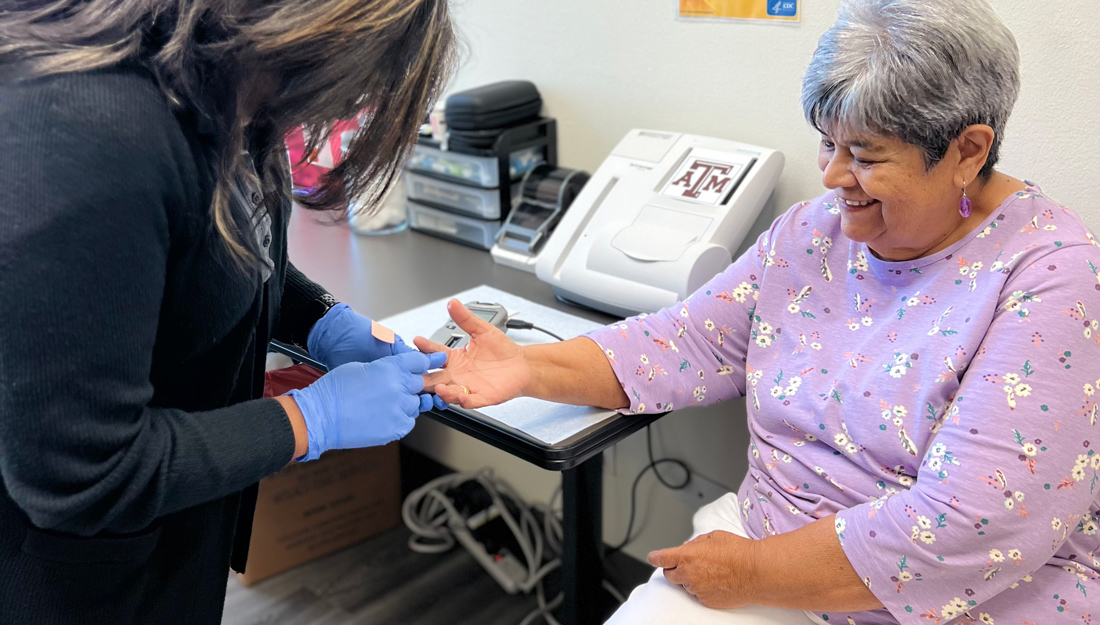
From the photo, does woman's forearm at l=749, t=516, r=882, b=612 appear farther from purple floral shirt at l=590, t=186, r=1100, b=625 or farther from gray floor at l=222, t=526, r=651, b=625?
gray floor at l=222, t=526, r=651, b=625

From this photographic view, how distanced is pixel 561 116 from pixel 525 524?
1.06 metres

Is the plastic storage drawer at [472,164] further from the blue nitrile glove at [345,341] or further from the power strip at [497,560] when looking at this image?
the power strip at [497,560]

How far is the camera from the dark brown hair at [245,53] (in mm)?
778

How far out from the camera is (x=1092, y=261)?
1012 mm

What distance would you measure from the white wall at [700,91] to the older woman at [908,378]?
0.35m

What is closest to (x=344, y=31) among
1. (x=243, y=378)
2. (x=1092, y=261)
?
(x=243, y=378)

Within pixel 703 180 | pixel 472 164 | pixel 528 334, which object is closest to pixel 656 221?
pixel 703 180

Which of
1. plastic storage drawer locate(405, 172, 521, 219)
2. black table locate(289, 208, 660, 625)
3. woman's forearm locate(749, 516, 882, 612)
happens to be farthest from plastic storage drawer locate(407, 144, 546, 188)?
woman's forearm locate(749, 516, 882, 612)

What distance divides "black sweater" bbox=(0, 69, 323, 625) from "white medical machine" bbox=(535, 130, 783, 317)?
2.37 ft

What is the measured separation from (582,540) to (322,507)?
970 mm

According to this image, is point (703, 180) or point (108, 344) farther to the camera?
point (703, 180)

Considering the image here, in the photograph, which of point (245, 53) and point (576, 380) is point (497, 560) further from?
point (245, 53)

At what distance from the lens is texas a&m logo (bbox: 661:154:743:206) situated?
160 cm

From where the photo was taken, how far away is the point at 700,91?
1775mm
